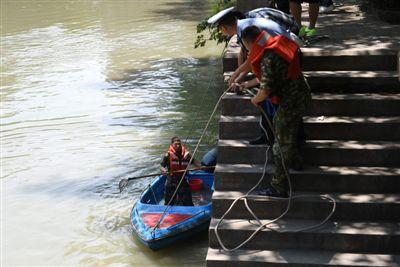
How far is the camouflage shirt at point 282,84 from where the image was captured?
5504 mm

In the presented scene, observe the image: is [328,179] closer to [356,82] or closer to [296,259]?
[296,259]

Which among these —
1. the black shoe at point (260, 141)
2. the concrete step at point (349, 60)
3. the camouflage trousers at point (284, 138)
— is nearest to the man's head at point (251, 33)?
the camouflage trousers at point (284, 138)

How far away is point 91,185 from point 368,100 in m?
5.10

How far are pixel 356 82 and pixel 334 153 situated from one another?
990 mm

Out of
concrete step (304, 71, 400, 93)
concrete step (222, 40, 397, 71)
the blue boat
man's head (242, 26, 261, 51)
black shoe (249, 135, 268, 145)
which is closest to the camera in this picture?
man's head (242, 26, 261, 51)

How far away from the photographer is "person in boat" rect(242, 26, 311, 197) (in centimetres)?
551

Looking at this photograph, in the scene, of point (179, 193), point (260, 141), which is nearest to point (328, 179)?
point (260, 141)

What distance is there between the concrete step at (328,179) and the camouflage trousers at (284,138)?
0.24 m

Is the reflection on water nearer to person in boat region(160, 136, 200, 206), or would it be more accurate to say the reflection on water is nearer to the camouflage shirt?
person in boat region(160, 136, 200, 206)

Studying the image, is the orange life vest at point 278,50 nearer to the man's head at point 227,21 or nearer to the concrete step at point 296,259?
the man's head at point 227,21

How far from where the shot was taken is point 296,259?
551 cm

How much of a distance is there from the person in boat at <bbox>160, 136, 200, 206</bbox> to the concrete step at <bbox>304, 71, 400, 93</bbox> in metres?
2.40

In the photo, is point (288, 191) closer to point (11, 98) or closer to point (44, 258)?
point (44, 258)

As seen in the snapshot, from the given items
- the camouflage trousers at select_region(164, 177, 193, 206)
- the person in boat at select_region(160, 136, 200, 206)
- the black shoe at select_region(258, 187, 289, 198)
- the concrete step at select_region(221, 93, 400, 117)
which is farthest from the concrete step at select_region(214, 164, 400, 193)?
the camouflage trousers at select_region(164, 177, 193, 206)
